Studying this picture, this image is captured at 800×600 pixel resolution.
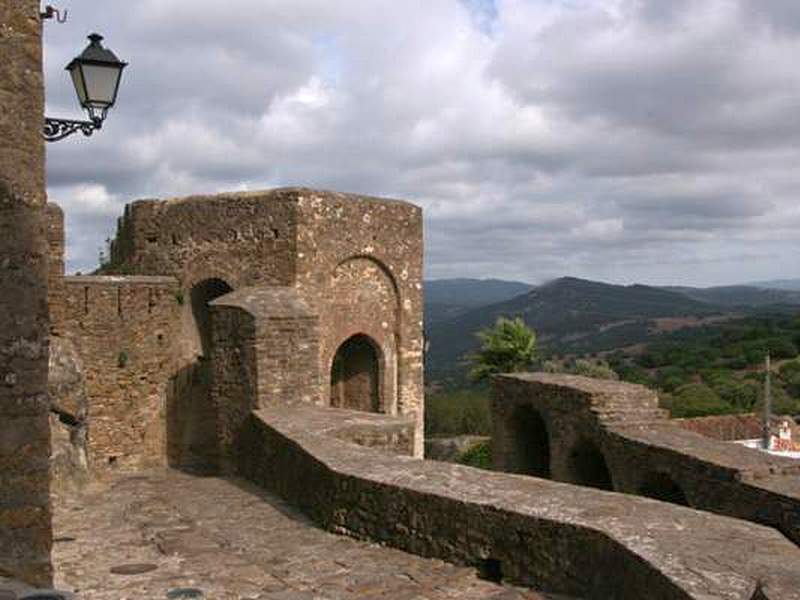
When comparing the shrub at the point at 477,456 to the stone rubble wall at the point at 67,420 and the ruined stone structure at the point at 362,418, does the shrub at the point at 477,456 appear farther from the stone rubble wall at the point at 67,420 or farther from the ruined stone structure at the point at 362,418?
the stone rubble wall at the point at 67,420

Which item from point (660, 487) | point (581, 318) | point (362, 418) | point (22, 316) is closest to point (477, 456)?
point (660, 487)

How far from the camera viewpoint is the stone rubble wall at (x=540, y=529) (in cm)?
462

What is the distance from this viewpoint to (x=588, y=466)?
14.5 meters

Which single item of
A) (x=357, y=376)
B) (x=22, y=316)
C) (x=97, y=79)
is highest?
(x=97, y=79)

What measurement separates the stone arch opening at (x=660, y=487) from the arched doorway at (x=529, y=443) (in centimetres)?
443

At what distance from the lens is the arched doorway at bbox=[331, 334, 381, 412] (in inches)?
643

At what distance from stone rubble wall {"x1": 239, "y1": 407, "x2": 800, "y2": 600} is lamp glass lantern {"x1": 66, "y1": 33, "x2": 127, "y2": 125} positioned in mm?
3488

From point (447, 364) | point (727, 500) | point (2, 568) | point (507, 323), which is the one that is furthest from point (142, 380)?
point (447, 364)

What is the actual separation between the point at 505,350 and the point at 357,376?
711 inches

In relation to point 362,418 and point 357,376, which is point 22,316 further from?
point 357,376

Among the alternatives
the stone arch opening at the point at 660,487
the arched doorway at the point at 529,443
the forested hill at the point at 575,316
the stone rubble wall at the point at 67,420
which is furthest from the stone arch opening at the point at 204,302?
the forested hill at the point at 575,316

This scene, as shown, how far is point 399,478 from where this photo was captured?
716 cm

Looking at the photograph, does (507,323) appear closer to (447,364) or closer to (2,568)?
(2,568)

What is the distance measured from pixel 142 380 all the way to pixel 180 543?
6223 mm
